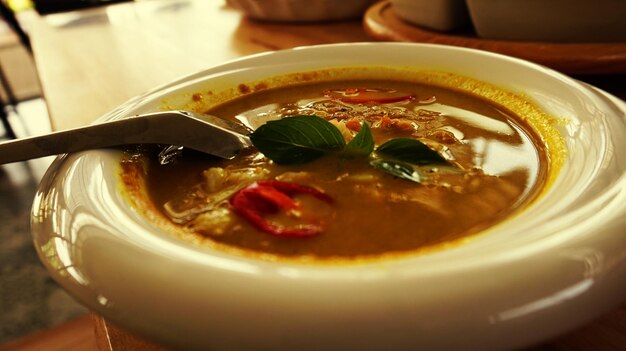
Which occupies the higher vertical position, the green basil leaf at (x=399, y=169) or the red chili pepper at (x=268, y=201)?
the green basil leaf at (x=399, y=169)

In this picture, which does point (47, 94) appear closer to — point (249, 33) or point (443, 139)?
point (249, 33)

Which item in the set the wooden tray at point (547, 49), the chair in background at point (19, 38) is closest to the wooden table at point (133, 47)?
the wooden tray at point (547, 49)

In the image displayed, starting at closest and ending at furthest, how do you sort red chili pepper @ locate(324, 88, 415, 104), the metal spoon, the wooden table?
the metal spoon → red chili pepper @ locate(324, 88, 415, 104) → the wooden table

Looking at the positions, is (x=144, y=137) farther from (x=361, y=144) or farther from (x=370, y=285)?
(x=370, y=285)

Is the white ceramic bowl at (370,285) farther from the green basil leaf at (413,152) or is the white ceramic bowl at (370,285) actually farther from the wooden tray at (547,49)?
the wooden tray at (547,49)

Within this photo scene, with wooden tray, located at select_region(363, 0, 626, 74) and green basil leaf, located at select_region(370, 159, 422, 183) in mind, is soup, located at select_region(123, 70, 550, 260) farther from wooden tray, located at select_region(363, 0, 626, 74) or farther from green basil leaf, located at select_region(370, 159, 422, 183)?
wooden tray, located at select_region(363, 0, 626, 74)

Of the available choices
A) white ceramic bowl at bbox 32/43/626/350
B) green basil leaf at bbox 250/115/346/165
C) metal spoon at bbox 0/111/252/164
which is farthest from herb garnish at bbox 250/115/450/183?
white ceramic bowl at bbox 32/43/626/350

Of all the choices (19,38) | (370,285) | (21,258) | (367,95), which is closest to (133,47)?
(367,95)
